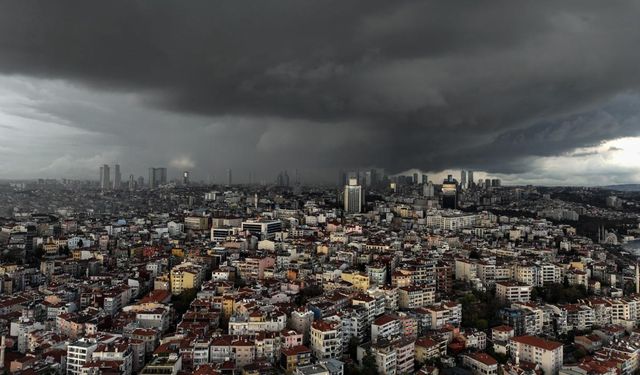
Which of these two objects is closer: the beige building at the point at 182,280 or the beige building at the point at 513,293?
the beige building at the point at 182,280

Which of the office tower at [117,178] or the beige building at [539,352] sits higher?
the office tower at [117,178]

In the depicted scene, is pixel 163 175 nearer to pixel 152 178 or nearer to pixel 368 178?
pixel 152 178

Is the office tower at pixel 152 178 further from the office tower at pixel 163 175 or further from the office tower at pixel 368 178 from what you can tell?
the office tower at pixel 368 178

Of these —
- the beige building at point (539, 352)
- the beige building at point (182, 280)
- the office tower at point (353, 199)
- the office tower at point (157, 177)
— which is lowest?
the beige building at point (539, 352)

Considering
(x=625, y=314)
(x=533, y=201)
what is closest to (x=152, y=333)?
(x=625, y=314)

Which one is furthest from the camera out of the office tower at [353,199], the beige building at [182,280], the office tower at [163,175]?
the office tower at [163,175]

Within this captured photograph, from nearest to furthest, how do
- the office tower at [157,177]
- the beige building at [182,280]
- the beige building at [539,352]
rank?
the beige building at [539,352] → the beige building at [182,280] → the office tower at [157,177]

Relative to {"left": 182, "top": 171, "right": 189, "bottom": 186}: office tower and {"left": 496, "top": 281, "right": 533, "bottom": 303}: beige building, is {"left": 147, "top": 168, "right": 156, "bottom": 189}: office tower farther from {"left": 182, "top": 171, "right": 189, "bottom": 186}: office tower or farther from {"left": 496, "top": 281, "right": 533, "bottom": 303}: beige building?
{"left": 496, "top": 281, "right": 533, "bottom": 303}: beige building

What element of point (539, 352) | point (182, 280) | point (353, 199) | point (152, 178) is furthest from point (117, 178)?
point (539, 352)

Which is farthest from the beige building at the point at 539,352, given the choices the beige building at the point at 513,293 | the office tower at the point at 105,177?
the office tower at the point at 105,177
